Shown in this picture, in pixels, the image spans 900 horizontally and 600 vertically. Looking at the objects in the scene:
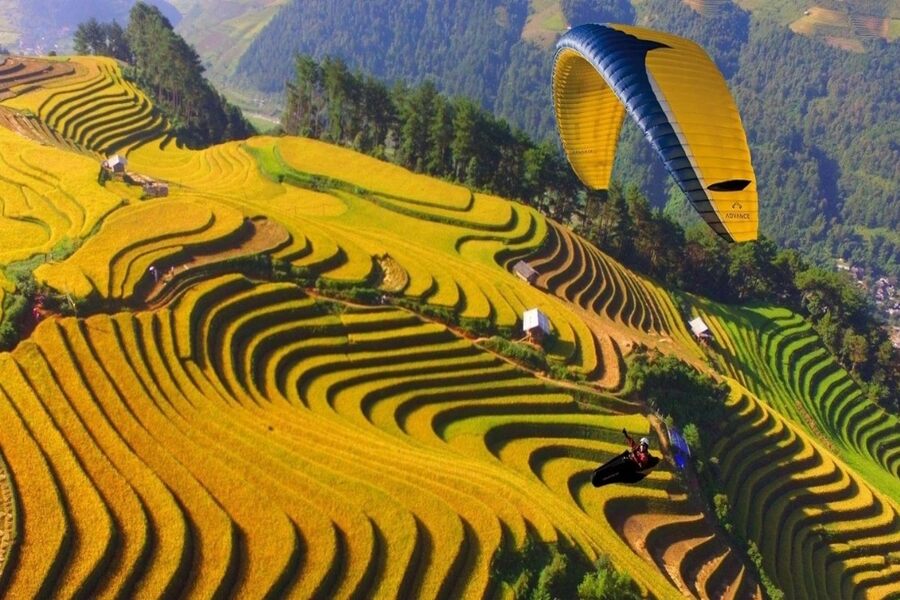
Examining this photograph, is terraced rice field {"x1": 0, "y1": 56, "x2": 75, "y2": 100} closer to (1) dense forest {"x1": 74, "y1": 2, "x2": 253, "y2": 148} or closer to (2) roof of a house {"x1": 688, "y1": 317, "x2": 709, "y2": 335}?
(1) dense forest {"x1": 74, "y1": 2, "x2": 253, "y2": 148}

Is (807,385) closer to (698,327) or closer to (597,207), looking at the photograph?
(698,327)

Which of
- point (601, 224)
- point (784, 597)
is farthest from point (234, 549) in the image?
point (601, 224)

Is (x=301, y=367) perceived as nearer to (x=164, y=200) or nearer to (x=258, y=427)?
(x=258, y=427)

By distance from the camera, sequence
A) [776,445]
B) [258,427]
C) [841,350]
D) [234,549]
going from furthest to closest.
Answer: [841,350] → [776,445] → [258,427] → [234,549]

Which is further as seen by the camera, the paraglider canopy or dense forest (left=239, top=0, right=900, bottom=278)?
dense forest (left=239, top=0, right=900, bottom=278)

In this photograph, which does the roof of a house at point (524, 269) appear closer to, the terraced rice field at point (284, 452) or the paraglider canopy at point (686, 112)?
the terraced rice field at point (284, 452)

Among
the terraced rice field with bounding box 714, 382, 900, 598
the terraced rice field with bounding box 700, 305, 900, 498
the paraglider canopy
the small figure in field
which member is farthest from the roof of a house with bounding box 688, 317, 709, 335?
the small figure in field
